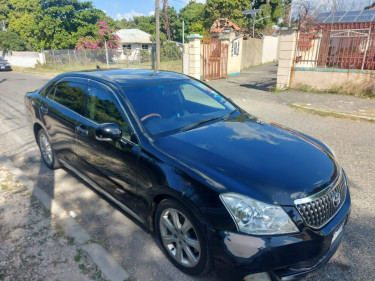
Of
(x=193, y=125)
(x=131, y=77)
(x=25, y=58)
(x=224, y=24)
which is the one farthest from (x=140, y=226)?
(x=25, y=58)

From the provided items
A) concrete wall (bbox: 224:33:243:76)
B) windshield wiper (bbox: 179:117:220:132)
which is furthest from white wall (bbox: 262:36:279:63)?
windshield wiper (bbox: 179:117:220:132)

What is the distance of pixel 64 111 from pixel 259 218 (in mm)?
2920

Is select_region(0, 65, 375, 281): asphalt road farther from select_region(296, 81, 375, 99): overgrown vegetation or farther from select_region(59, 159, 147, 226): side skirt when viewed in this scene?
select_region(296, 81, 375, 99): overgrown vegetation

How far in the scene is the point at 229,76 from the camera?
17.5 meters

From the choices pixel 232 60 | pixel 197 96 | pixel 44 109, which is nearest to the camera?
pixel 197 96

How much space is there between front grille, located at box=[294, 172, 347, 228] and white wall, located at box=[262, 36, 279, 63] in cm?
2760

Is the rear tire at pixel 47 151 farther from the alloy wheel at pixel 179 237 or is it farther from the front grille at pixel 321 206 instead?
the front grille at pixel 321 206

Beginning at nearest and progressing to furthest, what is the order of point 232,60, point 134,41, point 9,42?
point 232,60
point 9,42
point 134,41

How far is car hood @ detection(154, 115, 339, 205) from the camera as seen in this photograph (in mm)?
2062

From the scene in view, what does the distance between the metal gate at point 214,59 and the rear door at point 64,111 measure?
11.6 metres

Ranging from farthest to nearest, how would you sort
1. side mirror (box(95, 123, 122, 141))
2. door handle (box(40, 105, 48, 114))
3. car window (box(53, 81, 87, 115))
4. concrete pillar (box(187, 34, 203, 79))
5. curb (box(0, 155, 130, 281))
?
concrete pillar (box(187, 34, 203, 79)) → door handle (box(40, 105, 48, 114)) → car window (box(53, 81, 87, 115)) → side mirror (box(95, 123, 122, 141)) → curb (box(0, 155, 130, 281))

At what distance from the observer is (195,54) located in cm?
1378

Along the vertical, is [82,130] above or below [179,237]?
above

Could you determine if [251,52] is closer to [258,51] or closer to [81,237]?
[258,51]
